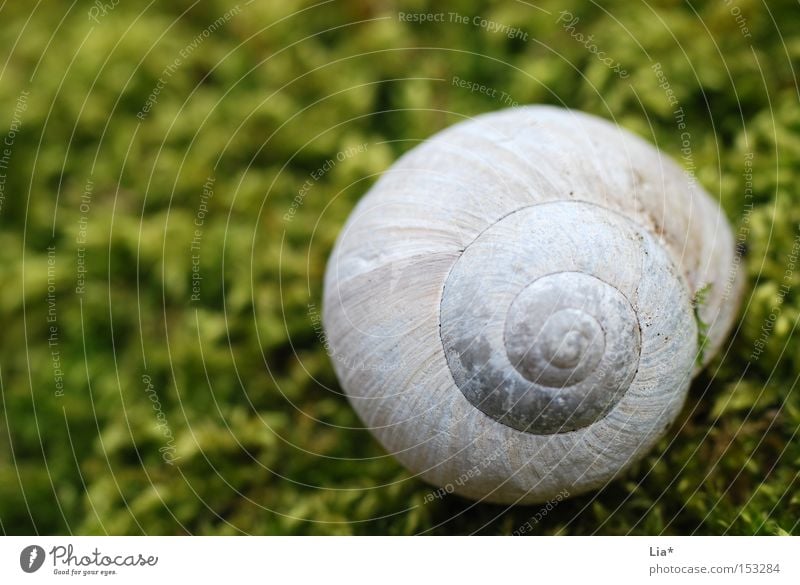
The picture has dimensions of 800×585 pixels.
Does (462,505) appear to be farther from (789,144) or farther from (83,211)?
(83,211)
